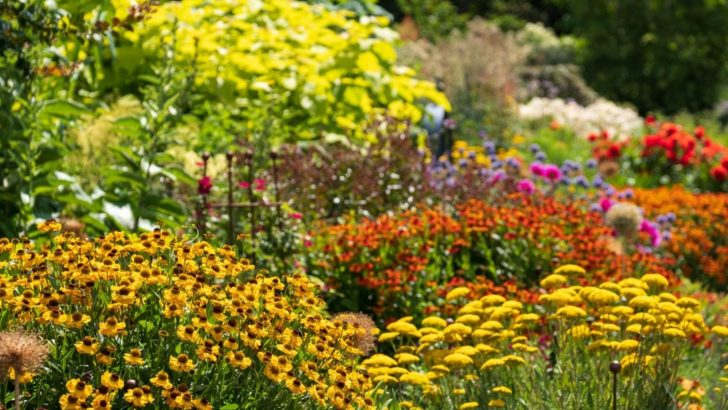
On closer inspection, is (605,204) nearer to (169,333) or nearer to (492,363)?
(492,363)

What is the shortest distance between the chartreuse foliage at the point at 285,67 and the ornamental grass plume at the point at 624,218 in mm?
1593

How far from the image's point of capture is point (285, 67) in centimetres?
821

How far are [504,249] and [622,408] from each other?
2517 millimetres

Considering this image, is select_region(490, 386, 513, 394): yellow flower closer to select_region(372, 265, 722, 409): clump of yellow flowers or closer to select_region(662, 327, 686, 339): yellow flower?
select_region(372, 265, 722, 409): clump of yellow flowers

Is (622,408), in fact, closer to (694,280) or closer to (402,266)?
(402,266)

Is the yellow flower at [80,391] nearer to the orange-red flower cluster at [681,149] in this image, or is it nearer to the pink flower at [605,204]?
the pink flower at [605,204]

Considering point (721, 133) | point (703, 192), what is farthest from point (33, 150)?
point (721, 133)

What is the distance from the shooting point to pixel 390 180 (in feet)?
24.0

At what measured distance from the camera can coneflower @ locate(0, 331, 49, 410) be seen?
2.77 metres

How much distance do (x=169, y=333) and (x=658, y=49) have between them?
17.9 m

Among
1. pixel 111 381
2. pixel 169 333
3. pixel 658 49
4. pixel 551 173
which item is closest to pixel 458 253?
pixel 551 173

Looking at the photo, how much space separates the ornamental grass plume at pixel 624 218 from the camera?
25.2ft

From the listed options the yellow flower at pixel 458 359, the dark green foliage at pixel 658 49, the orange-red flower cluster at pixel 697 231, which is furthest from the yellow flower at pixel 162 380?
the dark green foliage at pixel 658 49

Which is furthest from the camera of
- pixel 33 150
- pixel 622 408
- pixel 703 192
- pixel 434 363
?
pixel 703 192
